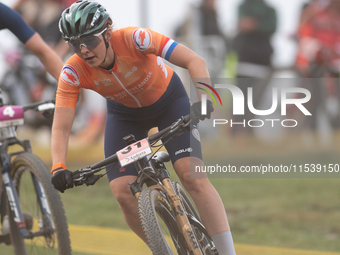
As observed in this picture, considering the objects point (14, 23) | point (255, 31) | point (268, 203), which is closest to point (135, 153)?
point (14, 23)

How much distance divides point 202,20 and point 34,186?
6702mm

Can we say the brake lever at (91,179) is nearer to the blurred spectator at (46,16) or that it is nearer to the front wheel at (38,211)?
the front wheel at (38,211)

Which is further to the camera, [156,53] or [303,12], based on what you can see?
[303,12]

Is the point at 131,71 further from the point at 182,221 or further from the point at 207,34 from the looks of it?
the point at 207,34

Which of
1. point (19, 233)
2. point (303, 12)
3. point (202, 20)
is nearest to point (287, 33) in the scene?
point (303, 12)

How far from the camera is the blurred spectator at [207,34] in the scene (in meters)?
9.91

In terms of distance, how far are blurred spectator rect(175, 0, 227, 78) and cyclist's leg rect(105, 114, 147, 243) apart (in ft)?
19.2

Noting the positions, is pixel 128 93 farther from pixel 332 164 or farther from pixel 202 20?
pixel 202 20

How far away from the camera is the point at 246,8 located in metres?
9.61

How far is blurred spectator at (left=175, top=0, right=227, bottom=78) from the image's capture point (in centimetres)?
991

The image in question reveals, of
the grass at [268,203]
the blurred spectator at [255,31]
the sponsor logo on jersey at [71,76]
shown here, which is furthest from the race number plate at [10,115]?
the blurred spectator at [255,31]

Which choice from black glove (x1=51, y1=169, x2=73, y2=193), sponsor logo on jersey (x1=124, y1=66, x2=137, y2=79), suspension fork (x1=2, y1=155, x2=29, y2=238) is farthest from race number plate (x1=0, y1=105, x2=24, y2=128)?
black glove (x1=51, y1=169, x2=73, y2=193)

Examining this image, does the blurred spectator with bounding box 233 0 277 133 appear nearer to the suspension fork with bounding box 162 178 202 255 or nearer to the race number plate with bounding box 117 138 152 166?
the suspension fork with bounding box 162 178 202 255

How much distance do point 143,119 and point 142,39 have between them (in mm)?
734
